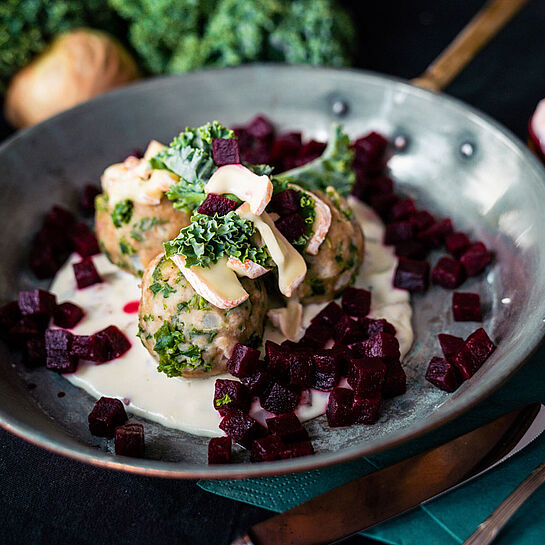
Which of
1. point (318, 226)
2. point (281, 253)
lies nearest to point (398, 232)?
point (318, 226)

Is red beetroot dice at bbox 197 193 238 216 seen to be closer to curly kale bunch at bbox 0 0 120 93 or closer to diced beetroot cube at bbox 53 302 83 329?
diced beetroot cube at bbox 53 302 83 329

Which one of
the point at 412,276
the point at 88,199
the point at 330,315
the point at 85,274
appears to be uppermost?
the point at 412,276

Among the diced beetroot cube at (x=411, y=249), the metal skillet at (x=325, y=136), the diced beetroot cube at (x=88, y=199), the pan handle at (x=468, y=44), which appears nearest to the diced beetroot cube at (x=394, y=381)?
the metal skillet at (x=325, y=136)

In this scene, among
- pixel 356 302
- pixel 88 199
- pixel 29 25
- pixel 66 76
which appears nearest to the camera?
pixel 356 302

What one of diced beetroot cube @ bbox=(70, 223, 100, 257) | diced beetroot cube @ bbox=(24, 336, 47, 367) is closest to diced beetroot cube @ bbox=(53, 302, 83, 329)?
diced beetroot cube @ bbox=(24, 336, 47, 367)

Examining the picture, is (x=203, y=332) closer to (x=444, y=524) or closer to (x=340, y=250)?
(x=340, y=250)

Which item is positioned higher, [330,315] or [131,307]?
[330,315]

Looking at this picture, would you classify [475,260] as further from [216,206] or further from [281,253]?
[216,206]

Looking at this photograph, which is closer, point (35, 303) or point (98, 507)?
point (98, 507)
